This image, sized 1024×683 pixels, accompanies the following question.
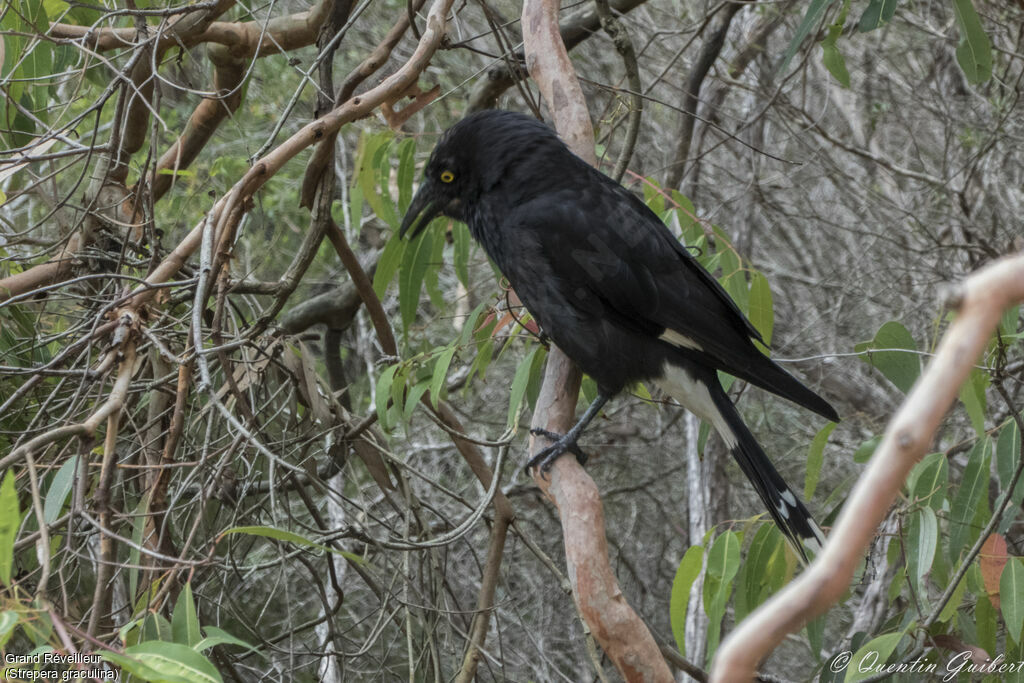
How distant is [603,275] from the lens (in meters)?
2.19

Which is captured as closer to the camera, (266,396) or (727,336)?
(727,336)

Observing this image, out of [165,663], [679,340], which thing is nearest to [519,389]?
[679,340]

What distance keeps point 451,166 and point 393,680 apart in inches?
54.0

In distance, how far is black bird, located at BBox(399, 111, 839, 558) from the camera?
213 centimetres

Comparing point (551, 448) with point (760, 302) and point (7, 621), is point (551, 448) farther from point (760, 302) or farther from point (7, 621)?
point (7, 621)

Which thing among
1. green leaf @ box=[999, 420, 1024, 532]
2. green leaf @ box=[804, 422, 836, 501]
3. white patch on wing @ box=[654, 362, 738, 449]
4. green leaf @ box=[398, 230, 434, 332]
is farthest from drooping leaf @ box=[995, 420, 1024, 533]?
green leaf @ box=[398, 230, 434, 332]

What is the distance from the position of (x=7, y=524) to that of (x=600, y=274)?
1.40m

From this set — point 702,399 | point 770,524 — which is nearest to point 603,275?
point 702,399

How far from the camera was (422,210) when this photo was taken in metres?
2.40

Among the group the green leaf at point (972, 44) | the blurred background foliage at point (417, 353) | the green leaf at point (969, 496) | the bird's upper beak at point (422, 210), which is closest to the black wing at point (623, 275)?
the blurred background foliage at point (417, 353)

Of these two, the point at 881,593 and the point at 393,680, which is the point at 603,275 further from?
the point at 881,593

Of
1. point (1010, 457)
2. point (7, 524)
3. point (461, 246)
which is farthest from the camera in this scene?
point (461, 246)

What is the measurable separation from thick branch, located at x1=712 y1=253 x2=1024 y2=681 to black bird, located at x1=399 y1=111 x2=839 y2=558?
145cm

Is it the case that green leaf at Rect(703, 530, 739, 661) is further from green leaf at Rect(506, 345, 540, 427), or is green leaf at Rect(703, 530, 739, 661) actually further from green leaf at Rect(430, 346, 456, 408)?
green leaf at Rect(430, 346, 456, 408)
